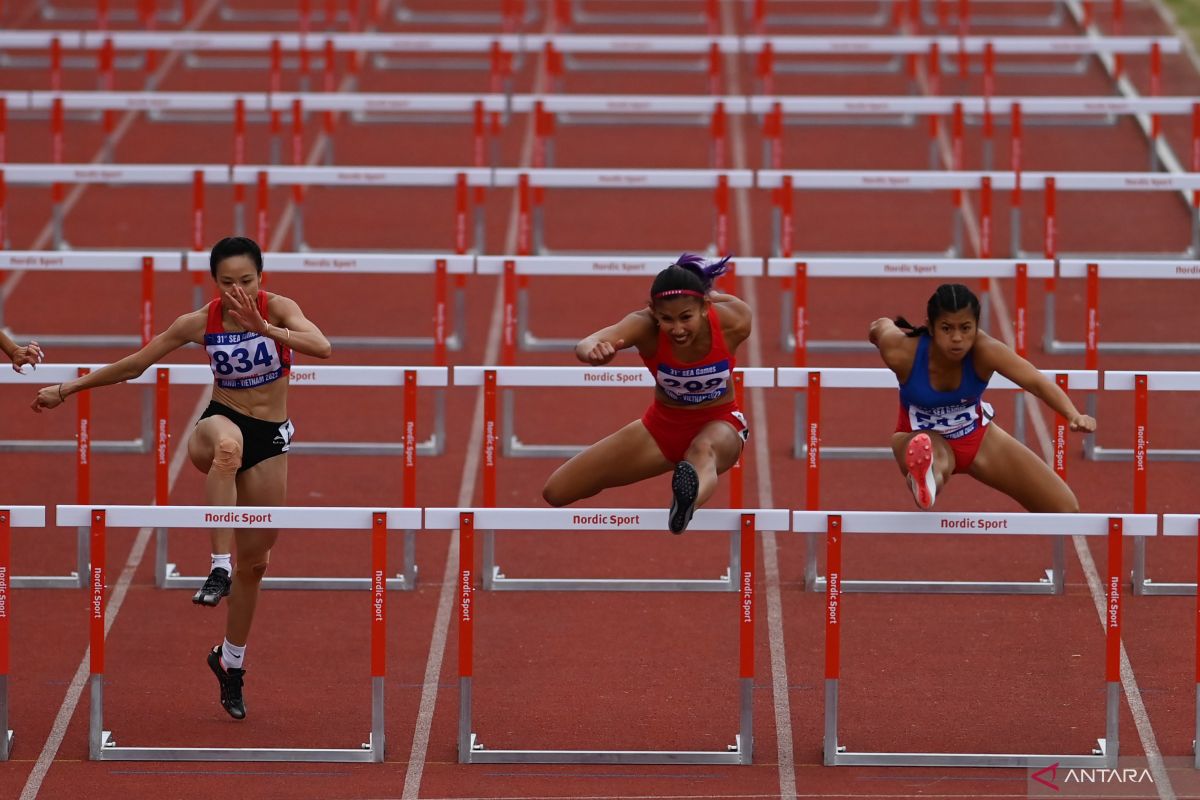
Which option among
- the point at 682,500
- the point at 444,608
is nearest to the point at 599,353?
the point at 682,500

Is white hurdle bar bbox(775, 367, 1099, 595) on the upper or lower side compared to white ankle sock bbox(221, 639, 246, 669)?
upper

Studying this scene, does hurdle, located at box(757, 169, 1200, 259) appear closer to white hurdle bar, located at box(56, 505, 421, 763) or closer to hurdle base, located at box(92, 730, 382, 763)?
white hurdle bar, located at box(56, 505, 421, 763)

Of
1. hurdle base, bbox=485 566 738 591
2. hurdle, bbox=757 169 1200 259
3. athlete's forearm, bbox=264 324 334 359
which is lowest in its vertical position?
hurdle base, bbox=485 566 738 591

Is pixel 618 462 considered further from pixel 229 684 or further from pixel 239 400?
pixel 229 684

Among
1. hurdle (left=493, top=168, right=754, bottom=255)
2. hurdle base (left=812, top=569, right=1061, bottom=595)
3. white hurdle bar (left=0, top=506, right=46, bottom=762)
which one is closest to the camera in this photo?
white hurdle bar (left=0, top=506, right=46, bottom=762)

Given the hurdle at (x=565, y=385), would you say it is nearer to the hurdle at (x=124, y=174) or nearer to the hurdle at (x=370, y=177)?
the hurdle at (x=370, y=177)

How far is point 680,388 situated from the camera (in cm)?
804

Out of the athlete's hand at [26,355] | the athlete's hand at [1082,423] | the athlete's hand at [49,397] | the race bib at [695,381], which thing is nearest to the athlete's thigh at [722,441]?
the race bib at [695,381]

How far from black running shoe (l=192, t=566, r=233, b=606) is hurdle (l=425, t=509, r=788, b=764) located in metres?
0.93

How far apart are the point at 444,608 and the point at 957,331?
9.54ft

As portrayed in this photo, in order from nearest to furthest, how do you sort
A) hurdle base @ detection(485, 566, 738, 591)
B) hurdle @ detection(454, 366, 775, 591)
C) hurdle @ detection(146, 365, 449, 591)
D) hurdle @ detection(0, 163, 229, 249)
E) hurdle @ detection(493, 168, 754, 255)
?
hurdle @ detection(454, 366, 775, 591)
hurdle @ detection(146, 365, 449, 591)
hurdle base @ detection(485, 566, 738, 591)
hurdle @ detection(493, 168, 754, 255)
hurdle @ detection(0, 163, 229, 249)

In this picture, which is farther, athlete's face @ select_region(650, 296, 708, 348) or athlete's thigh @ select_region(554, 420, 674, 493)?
athlete's thigh @ select_region(554, 420, 674, 493)

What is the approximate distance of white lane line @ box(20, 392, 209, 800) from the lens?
776cm

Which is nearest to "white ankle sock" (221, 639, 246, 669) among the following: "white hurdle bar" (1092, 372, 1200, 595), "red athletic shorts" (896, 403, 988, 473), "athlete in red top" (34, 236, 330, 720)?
"athlete in red top" (34, 236, 330, 720)
